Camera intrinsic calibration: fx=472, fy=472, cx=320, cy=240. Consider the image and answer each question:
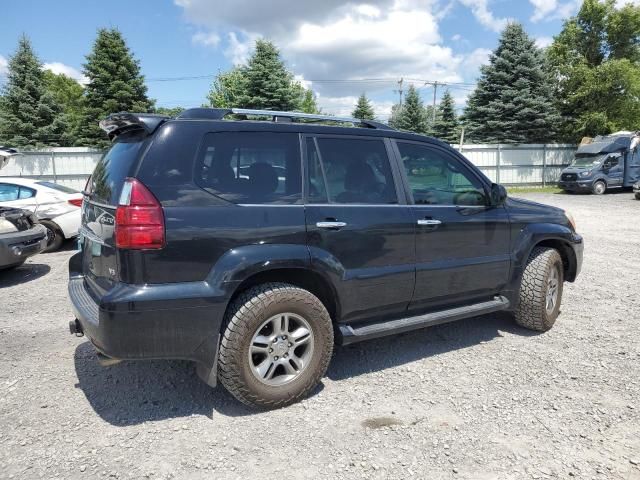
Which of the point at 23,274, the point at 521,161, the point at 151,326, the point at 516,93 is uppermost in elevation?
the point at 516,93

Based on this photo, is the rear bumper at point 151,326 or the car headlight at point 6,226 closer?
the rear bumper at point 151,326

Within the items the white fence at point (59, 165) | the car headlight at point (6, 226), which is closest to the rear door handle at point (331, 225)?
the car headlight at point (6, 226)

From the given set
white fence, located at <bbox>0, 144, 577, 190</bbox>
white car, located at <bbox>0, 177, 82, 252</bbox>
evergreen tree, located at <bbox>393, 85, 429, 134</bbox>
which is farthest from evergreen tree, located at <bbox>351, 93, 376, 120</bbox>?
white car, located at <bbox>0, 177, 82, 252</bbox>

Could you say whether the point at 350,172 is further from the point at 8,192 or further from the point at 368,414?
the point at 8,192

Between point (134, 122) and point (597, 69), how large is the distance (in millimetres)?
29516

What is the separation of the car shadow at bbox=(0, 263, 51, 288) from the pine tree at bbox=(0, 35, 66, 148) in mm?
18833

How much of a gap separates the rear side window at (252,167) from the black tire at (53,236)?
23.8ft

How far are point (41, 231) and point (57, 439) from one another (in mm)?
5265

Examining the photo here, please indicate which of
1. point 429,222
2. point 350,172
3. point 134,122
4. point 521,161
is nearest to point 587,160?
point 521,161

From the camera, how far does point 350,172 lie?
354cm

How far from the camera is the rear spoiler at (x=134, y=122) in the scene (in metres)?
2.95

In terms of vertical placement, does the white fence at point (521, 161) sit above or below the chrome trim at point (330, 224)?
above

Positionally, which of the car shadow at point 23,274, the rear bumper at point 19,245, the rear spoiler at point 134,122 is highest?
the rear spoiler at point 134,122

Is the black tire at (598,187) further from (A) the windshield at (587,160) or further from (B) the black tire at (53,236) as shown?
(B) the black tire at (53,236)
